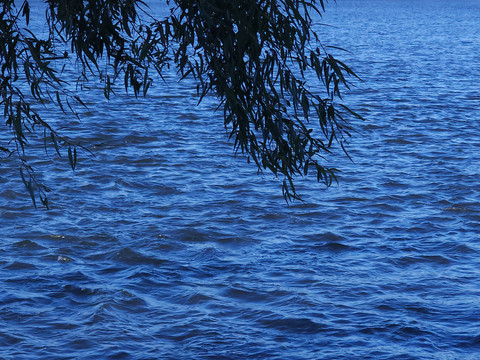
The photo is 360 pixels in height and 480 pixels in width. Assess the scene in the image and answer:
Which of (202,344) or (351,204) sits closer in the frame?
(202,344)

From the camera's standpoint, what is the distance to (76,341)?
28.3ft

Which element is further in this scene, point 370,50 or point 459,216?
point 370,50

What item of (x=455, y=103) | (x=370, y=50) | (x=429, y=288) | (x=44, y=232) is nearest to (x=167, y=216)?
(x=44, y=232)

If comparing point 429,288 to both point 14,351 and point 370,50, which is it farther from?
point 370,50

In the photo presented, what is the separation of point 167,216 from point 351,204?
321cm

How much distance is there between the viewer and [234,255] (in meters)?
11.5

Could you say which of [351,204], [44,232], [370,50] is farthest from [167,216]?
[370,50]

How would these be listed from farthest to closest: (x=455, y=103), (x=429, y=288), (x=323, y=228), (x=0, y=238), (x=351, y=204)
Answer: (x=455, y=103) < (x=351, y=204) < (x=323, y=228) < (x=0, y=238) < (x=429, y=288)

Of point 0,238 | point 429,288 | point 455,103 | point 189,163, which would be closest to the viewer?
point 429,288

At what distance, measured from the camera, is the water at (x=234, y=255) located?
884 cm

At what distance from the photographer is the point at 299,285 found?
1037 centimetres

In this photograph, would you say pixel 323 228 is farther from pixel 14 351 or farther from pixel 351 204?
pixel 14 351

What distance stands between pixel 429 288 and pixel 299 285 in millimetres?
1612

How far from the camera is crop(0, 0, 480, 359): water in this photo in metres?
8.84
